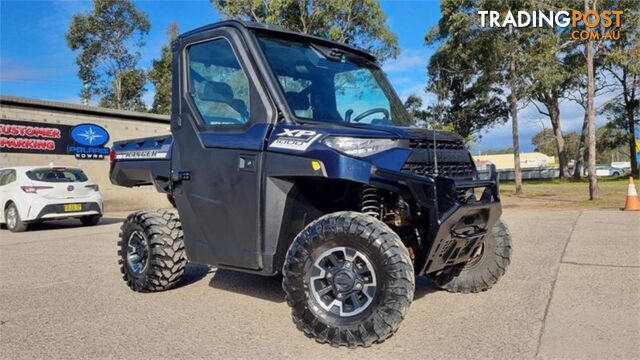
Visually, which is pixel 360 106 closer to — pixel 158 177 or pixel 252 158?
pixel 252 158

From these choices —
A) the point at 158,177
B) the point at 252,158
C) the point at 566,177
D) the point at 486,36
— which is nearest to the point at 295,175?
the point at 252,158

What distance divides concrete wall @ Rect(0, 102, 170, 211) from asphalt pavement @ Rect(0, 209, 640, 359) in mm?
12676

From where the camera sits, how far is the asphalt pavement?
361 centimetres

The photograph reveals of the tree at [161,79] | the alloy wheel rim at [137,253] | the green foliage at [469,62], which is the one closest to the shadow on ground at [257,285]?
the alloy wheel rim at [137,253]

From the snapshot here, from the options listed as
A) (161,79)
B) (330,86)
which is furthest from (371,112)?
(161,79)

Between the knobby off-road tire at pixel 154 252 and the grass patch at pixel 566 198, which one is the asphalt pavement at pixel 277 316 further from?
the grass patch at pixel 566 198

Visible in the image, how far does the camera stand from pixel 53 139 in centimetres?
1917

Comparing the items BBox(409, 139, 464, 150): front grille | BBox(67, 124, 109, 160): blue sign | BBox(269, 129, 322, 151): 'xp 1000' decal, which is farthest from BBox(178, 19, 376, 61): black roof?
BBox(67, 124, 109, 160): blue sign

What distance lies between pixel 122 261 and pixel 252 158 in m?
2.30

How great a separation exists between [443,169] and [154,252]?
282cm

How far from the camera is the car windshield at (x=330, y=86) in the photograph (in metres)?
4.33

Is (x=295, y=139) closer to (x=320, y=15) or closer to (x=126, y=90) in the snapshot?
(x=320, y=15)

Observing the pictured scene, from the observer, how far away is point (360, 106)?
4.71m

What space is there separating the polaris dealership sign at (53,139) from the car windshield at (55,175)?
5659 millimetres
